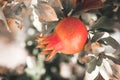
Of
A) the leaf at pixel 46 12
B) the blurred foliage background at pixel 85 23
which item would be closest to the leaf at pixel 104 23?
the blurred foliage background at pixel 85 23

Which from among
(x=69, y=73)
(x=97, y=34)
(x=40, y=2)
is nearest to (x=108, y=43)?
(x=97, y=34)

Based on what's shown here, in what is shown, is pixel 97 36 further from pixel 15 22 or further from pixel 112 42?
pixel 15 22

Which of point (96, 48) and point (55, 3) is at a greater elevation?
point (55, 3)

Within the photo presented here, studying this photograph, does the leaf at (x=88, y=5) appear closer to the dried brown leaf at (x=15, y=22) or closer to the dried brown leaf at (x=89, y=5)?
the dried brown leaf at (x=89, y=5)

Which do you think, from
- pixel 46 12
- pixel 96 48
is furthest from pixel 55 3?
pixel 96 48

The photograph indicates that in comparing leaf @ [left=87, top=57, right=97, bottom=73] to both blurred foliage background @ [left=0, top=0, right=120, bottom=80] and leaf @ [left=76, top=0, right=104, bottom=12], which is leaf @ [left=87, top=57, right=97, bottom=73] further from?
leaf @ [left=76, top=0, right=104, bottom=12]

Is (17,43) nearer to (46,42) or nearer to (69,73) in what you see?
(69,73)
